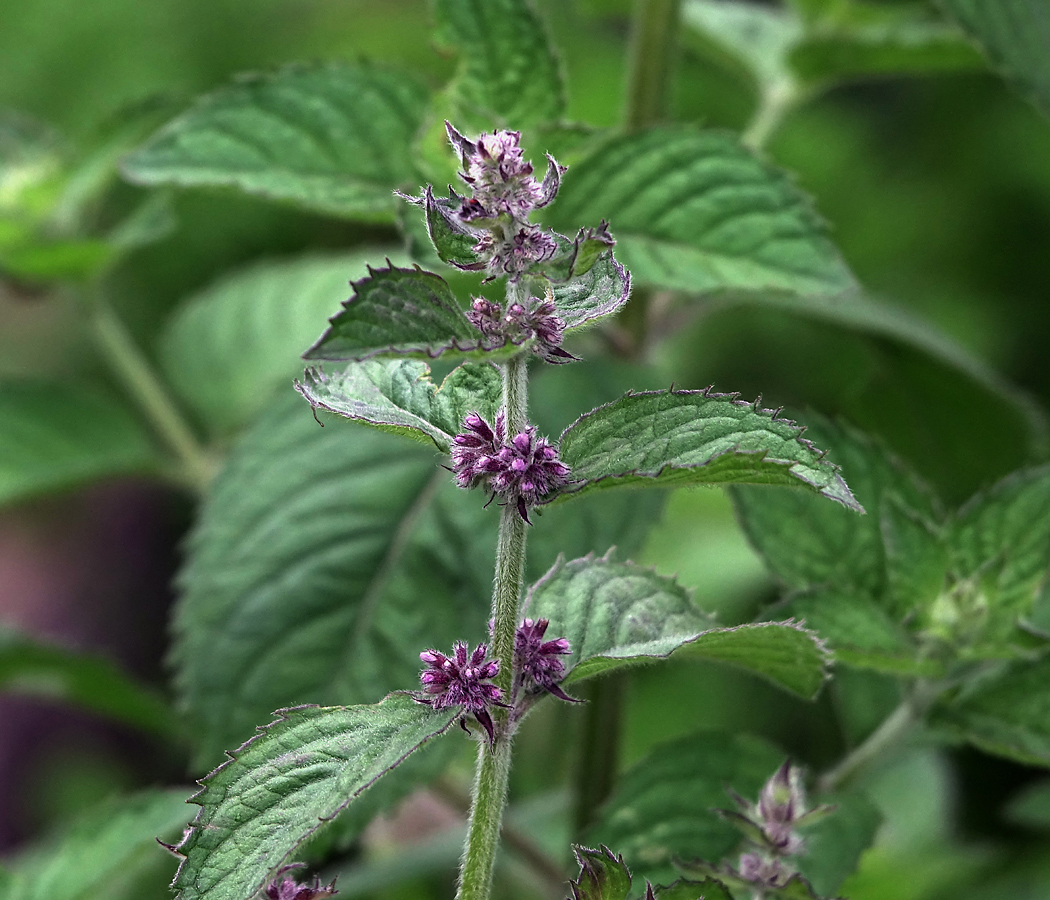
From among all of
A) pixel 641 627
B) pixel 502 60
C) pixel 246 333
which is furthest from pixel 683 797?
pixel 246 333

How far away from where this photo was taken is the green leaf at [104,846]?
0.63 m

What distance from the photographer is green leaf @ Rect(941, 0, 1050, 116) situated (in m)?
0.77

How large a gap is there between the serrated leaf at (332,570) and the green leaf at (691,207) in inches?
6.3

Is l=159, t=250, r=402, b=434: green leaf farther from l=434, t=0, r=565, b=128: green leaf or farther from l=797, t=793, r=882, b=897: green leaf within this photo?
l=797, t=793, r=882, b=897: green leaf

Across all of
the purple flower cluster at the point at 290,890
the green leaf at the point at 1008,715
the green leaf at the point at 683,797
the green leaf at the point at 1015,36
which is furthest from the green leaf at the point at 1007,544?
the purple flower cluster at the point at 290,890

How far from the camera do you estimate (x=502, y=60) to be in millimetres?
753

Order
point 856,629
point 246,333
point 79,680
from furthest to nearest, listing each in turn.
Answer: point 246,333 → point 79,680 → point 856,629

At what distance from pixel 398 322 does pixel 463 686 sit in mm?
137

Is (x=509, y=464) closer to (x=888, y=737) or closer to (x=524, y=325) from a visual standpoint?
(x=524, y=325)

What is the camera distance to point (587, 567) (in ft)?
1.69

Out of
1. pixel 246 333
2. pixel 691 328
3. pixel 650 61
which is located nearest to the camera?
pixel 650 61

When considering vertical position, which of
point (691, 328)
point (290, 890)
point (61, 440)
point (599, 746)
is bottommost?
point (290, 890)

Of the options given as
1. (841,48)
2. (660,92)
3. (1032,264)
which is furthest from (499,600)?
(1032,264)

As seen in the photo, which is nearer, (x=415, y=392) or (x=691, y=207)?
(x=415, y=392)
